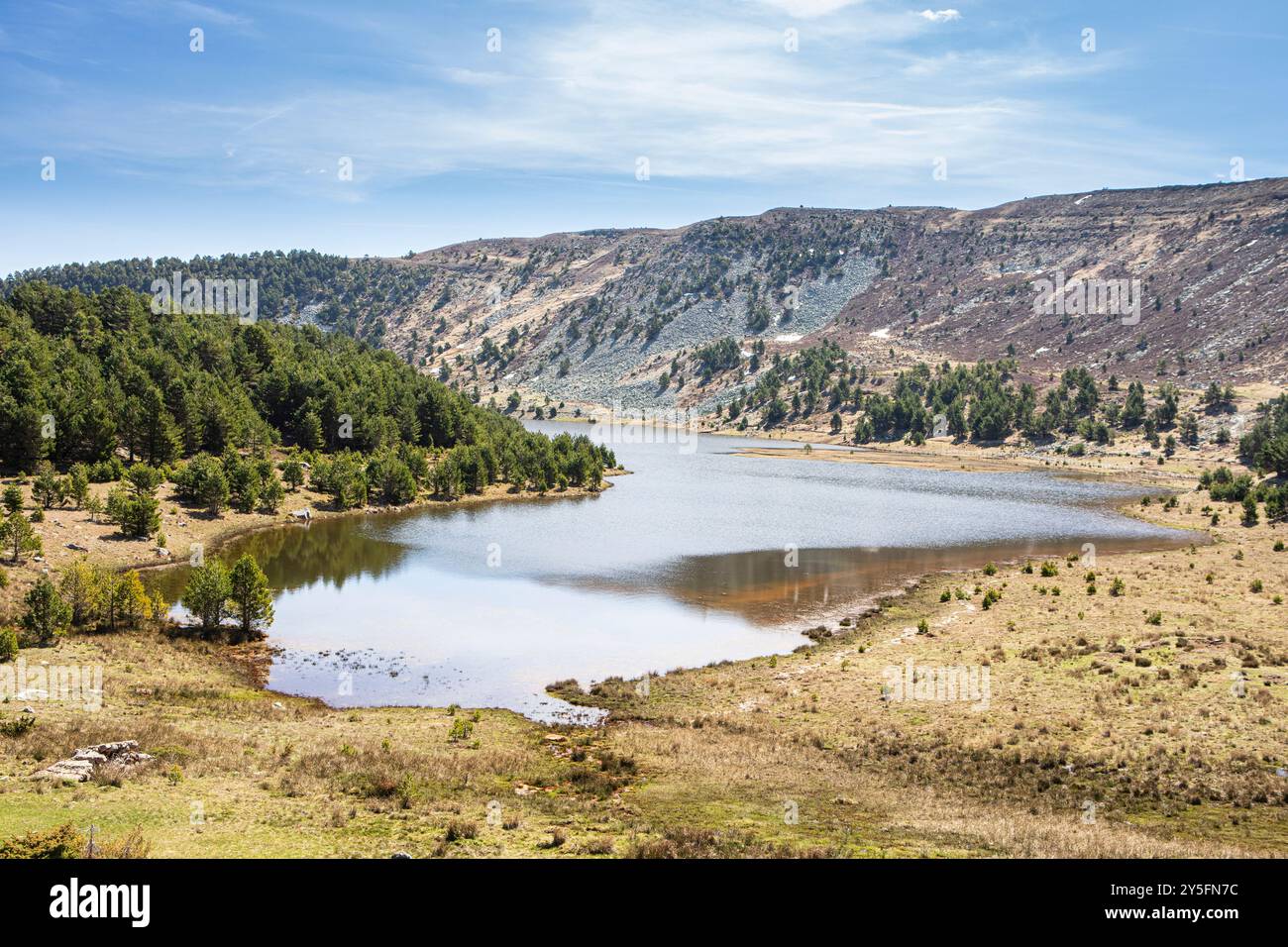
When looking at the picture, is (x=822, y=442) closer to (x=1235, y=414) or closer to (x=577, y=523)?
(x=1235, y=414)

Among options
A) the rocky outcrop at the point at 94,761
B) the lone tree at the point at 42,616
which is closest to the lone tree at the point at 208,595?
the lone tree at the point at 42,616

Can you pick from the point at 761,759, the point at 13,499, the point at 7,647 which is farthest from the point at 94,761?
the point at 13,499

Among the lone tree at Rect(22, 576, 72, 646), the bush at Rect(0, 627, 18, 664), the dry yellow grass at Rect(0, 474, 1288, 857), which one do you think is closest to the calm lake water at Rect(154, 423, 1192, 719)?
the dry yellow grass at Rect(0, 474, 1288, 857)

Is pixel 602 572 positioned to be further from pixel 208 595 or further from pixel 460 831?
pixel 460 831

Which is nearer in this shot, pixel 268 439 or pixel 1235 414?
pixel 268 439

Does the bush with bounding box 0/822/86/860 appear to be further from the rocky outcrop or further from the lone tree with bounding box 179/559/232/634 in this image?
the lone tree with bounding box 179/559/232/634
